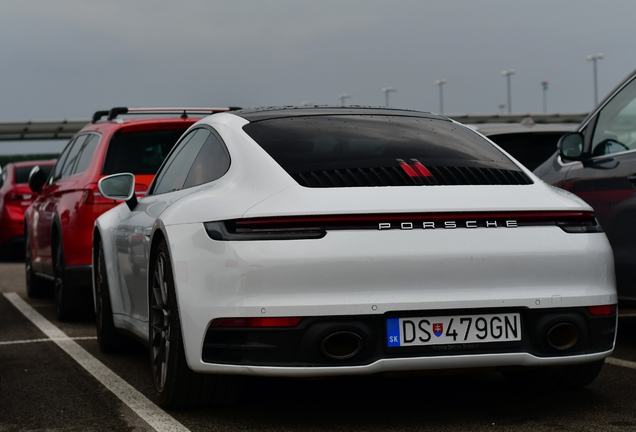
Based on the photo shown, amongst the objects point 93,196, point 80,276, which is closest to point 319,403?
point 93,196

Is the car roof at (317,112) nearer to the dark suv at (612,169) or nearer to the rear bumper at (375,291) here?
the rear bumper at (375,291)

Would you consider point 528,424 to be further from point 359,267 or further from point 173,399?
point 173,399

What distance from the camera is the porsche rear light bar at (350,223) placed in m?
4.46

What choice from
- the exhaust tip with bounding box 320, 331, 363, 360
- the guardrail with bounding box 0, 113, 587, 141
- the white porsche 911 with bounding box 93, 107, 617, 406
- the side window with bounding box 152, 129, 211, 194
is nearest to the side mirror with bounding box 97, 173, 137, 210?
the side window with bounding box 152, 129, 211, 194

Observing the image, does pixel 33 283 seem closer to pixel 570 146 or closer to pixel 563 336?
pixel 570 146

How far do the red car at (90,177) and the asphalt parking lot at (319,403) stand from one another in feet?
6.58

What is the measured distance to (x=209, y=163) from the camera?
216 inches

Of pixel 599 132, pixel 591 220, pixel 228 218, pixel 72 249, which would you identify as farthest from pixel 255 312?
pixel 72 249

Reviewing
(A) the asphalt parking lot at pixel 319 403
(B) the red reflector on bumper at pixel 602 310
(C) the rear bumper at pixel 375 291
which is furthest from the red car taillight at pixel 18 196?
(B) the red reflector on bumper at pixel 602 310

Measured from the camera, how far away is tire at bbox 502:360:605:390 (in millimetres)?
5355

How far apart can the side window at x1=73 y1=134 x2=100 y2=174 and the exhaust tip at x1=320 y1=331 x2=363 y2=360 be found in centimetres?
509

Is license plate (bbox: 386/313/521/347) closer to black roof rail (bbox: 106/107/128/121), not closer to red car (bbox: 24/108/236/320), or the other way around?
red car (bbox: 24/108/236/320)

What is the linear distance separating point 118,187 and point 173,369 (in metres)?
1.91

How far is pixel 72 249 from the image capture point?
29.6 ft
